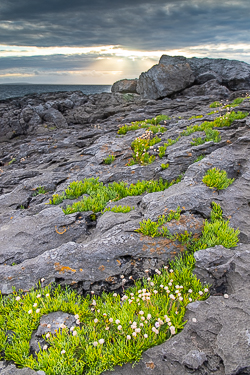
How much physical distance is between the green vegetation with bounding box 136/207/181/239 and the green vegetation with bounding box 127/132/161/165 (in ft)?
16.8

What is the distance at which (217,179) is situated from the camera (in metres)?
7.74

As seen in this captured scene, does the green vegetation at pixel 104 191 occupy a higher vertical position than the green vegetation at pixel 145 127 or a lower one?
lower

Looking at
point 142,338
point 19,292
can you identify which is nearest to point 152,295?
point 142,338

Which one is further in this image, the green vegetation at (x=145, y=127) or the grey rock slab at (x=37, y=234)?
the green vegetation at (x=145, y=127)

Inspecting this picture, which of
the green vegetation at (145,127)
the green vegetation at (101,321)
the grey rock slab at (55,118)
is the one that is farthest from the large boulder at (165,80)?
the green vegetation at (101,321)

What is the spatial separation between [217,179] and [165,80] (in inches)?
1229

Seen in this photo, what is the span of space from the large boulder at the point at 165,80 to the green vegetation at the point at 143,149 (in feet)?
79.2

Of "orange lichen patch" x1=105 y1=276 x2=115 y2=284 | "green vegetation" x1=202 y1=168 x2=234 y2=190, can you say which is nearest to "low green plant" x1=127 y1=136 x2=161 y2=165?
"green vegetation" x1=202 y1=168 x2=234 y2=190

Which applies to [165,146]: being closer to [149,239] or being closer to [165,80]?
[149,239]

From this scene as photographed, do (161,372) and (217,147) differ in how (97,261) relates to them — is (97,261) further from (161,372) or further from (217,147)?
(217,147)

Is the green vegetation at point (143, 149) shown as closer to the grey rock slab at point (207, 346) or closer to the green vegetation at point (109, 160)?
the green vegetation at point (109, 160)

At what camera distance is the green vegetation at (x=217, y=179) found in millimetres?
7690

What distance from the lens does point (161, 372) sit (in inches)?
144

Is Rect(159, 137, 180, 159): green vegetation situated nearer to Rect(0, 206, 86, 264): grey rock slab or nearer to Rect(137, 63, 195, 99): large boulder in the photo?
Rect(0, 206, 86, 264): grey rock slab
